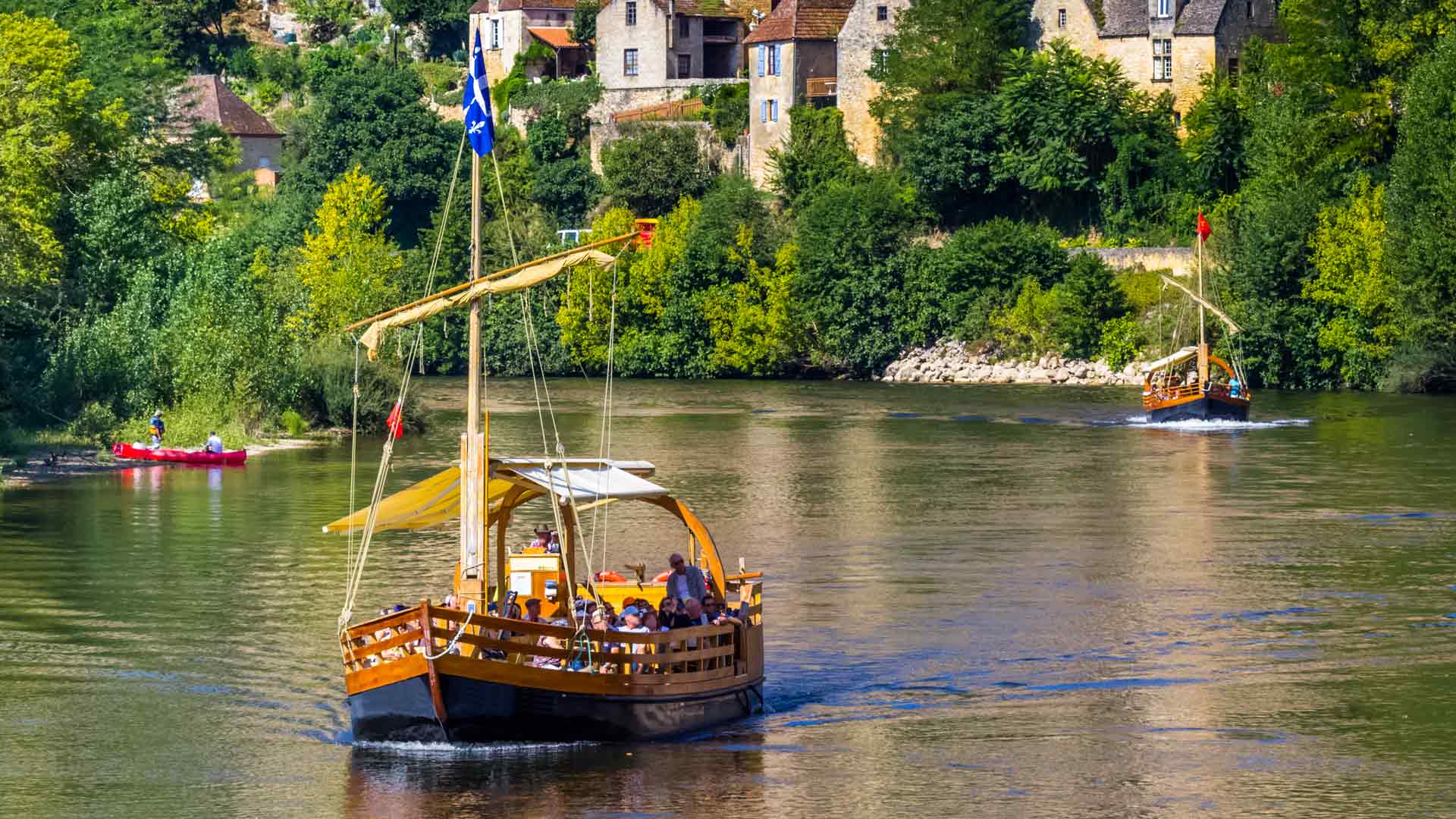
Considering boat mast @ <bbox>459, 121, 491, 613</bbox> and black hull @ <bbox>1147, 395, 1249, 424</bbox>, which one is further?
black hull @ <bbox>1147, 395, 1249, 424</bbox>

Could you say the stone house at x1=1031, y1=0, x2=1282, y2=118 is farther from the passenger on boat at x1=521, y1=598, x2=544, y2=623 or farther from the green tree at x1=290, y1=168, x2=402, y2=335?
the passenger on boat at x1=521, y1=598, x2=544, y2=623

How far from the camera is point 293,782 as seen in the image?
32.7 m

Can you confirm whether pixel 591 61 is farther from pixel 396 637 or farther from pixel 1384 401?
pixel 396 637

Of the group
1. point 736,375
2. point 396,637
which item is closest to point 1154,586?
point 396,637

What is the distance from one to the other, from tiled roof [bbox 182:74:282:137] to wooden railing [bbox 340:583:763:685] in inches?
5804

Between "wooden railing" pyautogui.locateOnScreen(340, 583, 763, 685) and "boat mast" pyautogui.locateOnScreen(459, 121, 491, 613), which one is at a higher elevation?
"boat mast" pyautogui.locateOnScreen(459, 121, 491, 613)

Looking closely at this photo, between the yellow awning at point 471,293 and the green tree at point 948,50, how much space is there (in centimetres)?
10586

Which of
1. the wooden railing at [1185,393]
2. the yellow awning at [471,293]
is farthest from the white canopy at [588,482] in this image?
the wooden railing at [1185,393]

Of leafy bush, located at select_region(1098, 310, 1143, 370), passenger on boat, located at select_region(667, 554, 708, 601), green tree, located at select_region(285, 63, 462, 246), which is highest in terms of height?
green tree, located at select_region(285, 63, 462, 246)

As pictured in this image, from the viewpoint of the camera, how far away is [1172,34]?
137m

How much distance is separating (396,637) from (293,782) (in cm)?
253

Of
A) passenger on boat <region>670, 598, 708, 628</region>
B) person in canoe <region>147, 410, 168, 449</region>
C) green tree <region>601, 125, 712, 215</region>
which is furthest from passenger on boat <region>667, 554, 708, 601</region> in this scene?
green tree <region>601, 125, 712, 215</region>

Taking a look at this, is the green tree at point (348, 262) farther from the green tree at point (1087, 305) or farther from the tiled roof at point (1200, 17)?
the tiled roof at point (1200, 17)

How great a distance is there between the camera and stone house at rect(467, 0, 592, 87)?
176 meters
